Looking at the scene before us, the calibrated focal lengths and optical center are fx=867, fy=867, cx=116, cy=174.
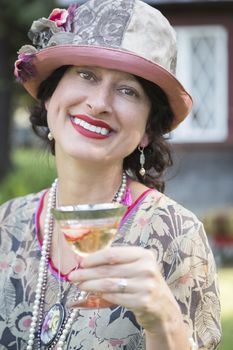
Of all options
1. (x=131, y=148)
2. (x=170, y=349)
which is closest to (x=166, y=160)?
(x=131, y=148)

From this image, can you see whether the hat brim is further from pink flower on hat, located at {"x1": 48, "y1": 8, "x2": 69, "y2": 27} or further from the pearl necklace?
the pearl necklace

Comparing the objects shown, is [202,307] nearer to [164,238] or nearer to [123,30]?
[164,238]

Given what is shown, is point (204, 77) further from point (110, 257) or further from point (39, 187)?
point (110, 257)

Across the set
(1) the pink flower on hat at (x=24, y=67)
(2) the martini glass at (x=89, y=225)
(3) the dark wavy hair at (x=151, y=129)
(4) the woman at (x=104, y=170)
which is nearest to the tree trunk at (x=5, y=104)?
(3) the dark wavy hair at (x=151, y=129)

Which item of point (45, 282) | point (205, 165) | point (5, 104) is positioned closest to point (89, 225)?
point (45, 282)

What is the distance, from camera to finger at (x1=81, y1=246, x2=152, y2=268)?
7.33 feet

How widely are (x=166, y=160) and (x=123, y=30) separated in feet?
2.56

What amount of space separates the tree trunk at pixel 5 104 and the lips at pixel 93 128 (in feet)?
37.3

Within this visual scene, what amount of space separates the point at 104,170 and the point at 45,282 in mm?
466

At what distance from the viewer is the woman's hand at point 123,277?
7.38ft

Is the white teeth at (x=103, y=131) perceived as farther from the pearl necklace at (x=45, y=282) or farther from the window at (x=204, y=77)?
the window at (x=204, y=77)

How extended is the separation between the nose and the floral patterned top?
45 centimetres

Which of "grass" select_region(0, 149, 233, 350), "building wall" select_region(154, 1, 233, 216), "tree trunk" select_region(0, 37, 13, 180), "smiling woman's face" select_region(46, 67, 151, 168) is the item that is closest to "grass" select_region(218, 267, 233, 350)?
"grass" select_region(0, 149, 233, 350)

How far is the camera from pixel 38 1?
13859mm
